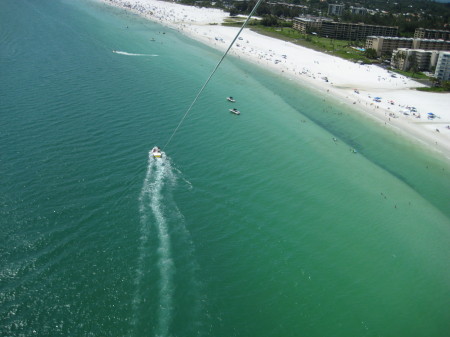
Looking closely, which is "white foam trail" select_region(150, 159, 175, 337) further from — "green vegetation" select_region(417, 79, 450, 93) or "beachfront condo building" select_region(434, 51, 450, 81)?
"beachfront condo building" select_region(434, 51, 450, 81)

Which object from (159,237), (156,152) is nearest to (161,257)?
(159,237)

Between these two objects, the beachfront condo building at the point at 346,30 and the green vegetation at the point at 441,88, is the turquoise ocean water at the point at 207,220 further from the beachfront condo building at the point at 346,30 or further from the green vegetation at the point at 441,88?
the beachfront condo building at the point at 346,30

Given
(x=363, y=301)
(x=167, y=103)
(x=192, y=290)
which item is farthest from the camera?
(x=167, y=103)

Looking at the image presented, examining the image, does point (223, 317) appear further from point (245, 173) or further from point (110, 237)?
point (245, 173)

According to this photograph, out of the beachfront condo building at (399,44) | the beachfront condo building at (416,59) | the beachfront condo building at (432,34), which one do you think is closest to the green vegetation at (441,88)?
the beachfront condo building at (416,59)

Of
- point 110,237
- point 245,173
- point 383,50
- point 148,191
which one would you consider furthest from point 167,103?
point 383,50
